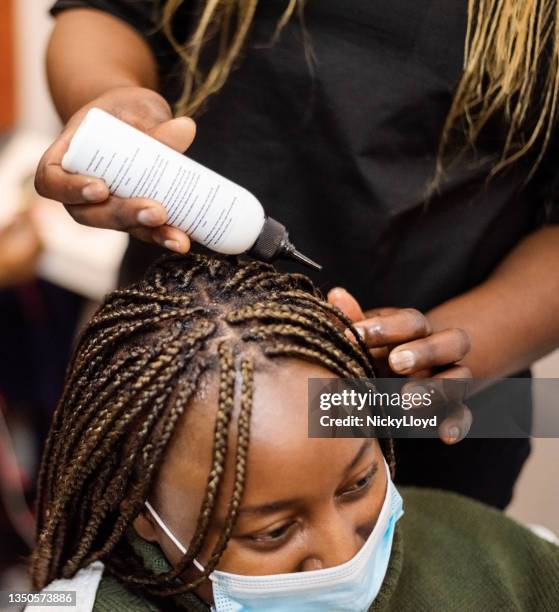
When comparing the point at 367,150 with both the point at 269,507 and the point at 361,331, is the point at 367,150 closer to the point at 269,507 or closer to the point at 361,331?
the point at 361,331

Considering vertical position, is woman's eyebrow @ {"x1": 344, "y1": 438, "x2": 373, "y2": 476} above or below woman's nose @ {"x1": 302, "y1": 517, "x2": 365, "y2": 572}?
above

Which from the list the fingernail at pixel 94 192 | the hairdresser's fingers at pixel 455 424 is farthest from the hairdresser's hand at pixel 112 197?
the hairdresser's fingers at pixel 455 424

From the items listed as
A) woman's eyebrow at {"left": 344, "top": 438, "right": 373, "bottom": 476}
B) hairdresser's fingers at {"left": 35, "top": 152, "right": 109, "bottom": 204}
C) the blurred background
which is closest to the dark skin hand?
woman's eyebrow at {"left": 344, "top": 438, "right": 373, "bottom": 476}

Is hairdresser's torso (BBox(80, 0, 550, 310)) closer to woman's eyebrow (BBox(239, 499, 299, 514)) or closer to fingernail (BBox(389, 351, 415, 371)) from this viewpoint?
fingernail (BBox(389, 351, 415, 371))

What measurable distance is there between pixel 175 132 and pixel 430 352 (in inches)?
13.8

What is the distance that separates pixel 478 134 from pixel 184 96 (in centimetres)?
38

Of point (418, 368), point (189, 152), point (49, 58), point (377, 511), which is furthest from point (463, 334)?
point (49, 58)

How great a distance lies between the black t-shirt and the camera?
0.92m

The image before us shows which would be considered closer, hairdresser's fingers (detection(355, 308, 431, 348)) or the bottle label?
the bottle label

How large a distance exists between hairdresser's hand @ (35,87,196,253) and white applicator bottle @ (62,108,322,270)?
1cm

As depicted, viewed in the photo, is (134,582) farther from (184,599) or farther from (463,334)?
(463,334)

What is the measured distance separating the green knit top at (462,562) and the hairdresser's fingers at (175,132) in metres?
0.49

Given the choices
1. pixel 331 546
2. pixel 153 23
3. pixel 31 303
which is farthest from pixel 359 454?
pixel 31 303

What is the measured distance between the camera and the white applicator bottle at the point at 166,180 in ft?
2.27
